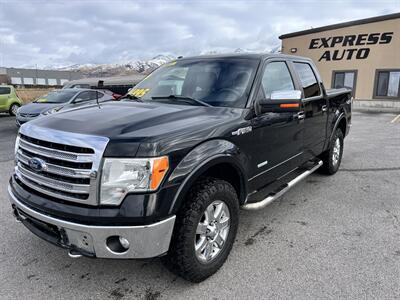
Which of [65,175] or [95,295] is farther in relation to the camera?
[95,295]

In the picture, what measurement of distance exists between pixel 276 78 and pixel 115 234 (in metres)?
2.56

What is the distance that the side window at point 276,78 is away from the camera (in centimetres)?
349

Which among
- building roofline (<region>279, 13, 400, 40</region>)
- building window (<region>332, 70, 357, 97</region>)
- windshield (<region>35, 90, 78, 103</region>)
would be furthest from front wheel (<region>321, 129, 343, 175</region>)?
building roofline (<region>279, 13, 400, 40</region>)

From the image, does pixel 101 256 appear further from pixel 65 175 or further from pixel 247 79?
pixel 247 79

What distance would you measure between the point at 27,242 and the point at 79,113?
1533mm

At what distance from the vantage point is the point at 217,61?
366 centimetres

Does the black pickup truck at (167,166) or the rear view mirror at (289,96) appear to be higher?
the rear view mirror at (289,96)

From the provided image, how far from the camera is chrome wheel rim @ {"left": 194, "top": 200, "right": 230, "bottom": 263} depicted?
2.65 metres

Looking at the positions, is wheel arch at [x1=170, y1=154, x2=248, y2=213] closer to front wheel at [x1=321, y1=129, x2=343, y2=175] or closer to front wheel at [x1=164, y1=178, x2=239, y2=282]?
front wheel at [x1=164, y1=178, x2=239, y2=282]

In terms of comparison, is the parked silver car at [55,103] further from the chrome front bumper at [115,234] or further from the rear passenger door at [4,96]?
the chrome front bumper at [115,234]

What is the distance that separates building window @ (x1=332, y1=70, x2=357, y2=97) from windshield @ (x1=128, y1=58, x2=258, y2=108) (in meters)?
16.1

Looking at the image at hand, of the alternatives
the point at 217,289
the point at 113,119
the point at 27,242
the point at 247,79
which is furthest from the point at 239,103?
the point at 27,242

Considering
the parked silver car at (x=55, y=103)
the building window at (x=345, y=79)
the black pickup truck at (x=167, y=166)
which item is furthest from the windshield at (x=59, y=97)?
the building window at (x=345, y=79)

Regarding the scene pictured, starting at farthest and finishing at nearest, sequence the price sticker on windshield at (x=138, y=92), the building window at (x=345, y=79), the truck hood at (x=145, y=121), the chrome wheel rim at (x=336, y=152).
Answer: the building window at (x=345, y=79) < the chrome wheel rim at (x=336, y=152) < the price sticker on windshield at (x=138, y=92) < the truck hood at (x=145, y=121)
